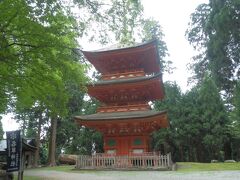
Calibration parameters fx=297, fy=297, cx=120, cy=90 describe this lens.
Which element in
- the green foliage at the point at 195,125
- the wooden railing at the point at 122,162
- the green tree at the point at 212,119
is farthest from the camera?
the green foliage at the point at 195,125

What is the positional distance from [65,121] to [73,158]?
6.14 meters

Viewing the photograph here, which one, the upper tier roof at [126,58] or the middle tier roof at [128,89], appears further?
the upper tier roof at [126,58]

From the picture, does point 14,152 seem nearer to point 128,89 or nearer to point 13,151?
point 13,151

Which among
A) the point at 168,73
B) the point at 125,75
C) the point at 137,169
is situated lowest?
the point at 137,169

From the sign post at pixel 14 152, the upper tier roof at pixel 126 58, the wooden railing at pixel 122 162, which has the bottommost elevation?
the wooden railing at pixel 122 162

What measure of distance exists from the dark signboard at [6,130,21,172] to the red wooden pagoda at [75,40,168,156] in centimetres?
1065

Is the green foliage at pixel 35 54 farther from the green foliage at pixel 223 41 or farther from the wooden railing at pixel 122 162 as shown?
the green foliage at pixel 223 41

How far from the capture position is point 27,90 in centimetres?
893

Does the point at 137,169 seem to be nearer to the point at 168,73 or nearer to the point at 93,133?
the point at 93,133

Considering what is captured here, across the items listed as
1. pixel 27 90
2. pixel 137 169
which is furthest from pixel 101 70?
pixel 27 90

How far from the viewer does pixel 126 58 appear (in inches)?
912

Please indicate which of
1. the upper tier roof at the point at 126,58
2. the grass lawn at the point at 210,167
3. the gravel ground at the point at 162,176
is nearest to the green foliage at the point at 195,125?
the upper tier roof at the point at 126,58

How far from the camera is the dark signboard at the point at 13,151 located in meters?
9.21

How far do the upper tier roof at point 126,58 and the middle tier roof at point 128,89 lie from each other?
1840 mm
